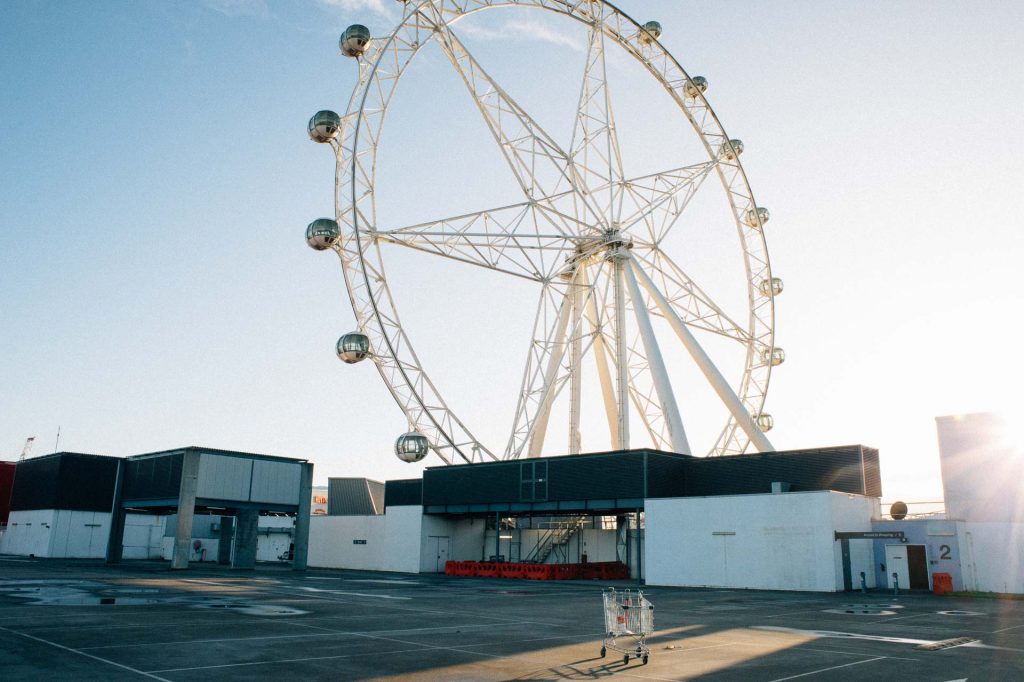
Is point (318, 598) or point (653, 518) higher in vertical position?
point (653, 518)

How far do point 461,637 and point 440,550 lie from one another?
3772 cm

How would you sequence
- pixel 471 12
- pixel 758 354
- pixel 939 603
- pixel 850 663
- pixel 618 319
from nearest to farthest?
pixel 850 663 < pixel 939 603 < pixel 471 12 < pixel 618 319 < pixel 758 354

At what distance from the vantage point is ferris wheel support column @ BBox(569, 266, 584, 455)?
4491 centimetres

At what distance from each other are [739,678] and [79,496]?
63496 millimetres

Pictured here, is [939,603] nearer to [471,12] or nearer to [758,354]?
[758,354]

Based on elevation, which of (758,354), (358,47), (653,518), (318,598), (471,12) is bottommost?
(318,598)

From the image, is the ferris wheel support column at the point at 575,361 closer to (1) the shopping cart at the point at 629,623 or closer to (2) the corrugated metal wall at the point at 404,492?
(2) the corrugated metal wall at the point at 404,492

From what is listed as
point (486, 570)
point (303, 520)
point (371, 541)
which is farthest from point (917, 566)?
point (371, 541)

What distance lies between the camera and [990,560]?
107ft

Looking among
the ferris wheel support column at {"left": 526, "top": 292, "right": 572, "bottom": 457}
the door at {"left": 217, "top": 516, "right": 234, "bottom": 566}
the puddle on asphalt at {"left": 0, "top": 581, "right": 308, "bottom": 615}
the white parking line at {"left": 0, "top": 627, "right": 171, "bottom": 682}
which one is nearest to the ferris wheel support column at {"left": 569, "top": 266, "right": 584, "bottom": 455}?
the ferris wheel support column at {"left": 526, "top": 292, "right": 572, "bottom": 457}

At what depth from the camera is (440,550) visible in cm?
5222

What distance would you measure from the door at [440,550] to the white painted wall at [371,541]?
1203 millimetres

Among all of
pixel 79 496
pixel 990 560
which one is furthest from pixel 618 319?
pixel 79 496

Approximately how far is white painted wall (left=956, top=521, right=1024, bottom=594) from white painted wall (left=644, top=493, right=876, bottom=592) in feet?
12.9
